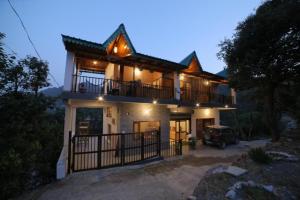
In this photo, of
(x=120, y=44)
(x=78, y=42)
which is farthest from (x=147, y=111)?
(x=78, y=42)

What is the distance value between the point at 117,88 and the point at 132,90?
1065 millimetres

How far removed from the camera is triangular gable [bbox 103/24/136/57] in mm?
9188

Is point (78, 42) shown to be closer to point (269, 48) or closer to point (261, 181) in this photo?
point (261, 181)

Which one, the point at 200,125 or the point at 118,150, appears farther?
the point at 200,125

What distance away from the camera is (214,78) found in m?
16.6

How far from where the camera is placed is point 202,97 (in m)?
15.3

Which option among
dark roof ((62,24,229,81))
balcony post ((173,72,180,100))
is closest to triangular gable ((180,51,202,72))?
balcony post ((173,72,180,100))

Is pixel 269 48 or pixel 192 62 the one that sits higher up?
pixel 192 62

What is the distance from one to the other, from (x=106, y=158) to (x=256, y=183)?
7.39 meters

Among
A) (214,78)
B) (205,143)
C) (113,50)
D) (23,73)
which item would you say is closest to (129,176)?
(23,73)

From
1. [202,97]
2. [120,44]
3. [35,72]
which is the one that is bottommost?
[202,97]

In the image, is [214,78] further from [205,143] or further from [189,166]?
[189,166]

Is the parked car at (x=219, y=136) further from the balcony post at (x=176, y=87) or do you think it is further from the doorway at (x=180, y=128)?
the balcony post at (x=176, y=87)

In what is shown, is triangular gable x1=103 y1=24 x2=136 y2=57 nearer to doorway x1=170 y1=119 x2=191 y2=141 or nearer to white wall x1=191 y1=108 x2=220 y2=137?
doorway x1=170 y1=119 x2=191 y2=141
